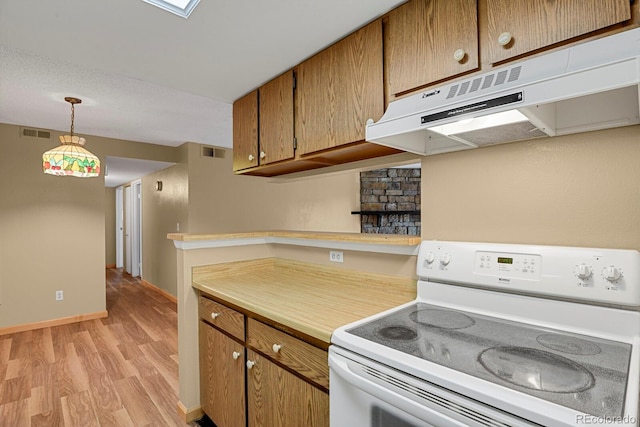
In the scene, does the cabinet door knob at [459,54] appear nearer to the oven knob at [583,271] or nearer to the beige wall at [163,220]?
the oven knob at [583,271]

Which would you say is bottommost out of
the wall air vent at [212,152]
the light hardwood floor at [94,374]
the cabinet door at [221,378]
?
the light hardwood floor at [94,374]

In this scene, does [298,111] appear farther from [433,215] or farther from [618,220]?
[618,220]

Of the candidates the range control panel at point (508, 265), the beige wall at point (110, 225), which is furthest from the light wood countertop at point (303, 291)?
the beige wall at point (110, 225)

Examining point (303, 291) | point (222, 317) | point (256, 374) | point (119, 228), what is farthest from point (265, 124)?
point (119, 228)

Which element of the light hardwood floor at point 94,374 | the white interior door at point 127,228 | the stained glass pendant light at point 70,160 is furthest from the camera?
the white interior door at point 127,228

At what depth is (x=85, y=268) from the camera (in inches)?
163

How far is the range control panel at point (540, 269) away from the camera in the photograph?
0.97 metres

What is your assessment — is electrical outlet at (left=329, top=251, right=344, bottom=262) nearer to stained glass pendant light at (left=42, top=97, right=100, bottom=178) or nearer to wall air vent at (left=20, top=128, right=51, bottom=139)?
stained glass pendant light at (left=42, top=97, right=100, bottom=178)

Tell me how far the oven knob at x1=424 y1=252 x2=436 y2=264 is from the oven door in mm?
599

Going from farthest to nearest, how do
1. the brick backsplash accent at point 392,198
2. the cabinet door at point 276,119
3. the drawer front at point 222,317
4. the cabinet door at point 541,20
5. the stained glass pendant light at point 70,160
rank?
the brick backsplash accent at point 392,198 < the stained glass pendant light at point 70,160 < the cabinet door at point 276,119 < the drawer front at point 222,317 < the cabinet door at point 541,20

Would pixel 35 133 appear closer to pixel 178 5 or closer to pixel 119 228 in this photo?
pixel 178 5

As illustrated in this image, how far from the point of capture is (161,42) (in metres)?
1.62

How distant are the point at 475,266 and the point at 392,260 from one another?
463mm

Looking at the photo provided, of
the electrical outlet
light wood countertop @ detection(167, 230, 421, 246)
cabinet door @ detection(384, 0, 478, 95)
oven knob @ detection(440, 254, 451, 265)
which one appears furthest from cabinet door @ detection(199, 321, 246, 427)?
cabinet door @ detection(384, 0, 478, 95)
